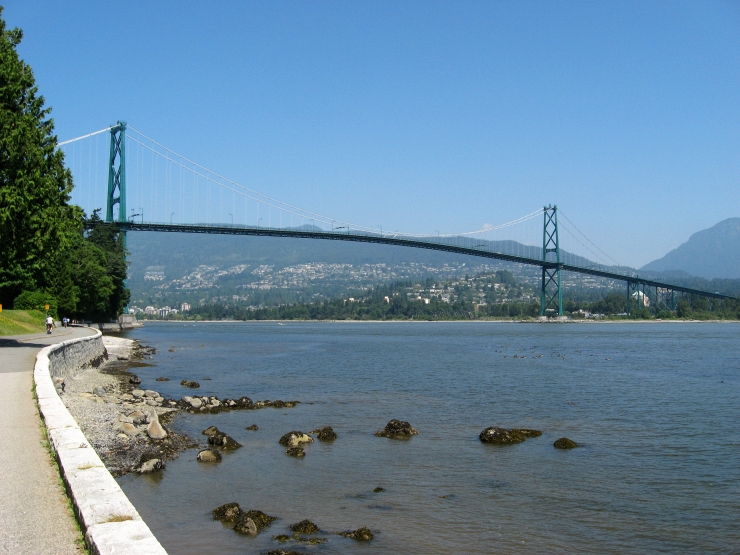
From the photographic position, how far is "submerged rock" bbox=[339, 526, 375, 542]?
8.26 metres

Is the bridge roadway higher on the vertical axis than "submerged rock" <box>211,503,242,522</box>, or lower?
higher

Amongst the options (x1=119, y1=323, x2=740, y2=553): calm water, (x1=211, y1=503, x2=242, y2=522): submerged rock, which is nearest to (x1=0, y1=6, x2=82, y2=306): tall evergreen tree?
(x1=119, y1=323, x2=740, y2=553): calm water

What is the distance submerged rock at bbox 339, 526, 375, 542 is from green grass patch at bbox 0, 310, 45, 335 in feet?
79.4

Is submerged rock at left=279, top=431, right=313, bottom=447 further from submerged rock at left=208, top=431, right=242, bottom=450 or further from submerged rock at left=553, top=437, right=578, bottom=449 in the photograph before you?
submerged rock at left=553, top=437, right=578, bottom=449

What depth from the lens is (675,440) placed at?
1468cm

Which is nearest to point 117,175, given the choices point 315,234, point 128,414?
point 315,234

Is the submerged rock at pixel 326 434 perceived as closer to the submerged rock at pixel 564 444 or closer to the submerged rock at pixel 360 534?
the submerged rock at pixel 564 444

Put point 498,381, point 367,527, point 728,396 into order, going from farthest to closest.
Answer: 1. point 498,381
2. point 728,396
3. point 367,527

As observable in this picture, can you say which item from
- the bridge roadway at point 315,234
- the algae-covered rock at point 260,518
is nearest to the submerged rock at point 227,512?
the algae-covered rock at point 260,518

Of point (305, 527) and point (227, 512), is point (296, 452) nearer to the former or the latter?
point (227, 512)

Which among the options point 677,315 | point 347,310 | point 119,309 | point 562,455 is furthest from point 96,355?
point 347,310

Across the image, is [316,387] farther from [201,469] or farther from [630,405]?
[201,469]

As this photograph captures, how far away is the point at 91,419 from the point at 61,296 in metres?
36.5

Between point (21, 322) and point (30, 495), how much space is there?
3095 centimetres
